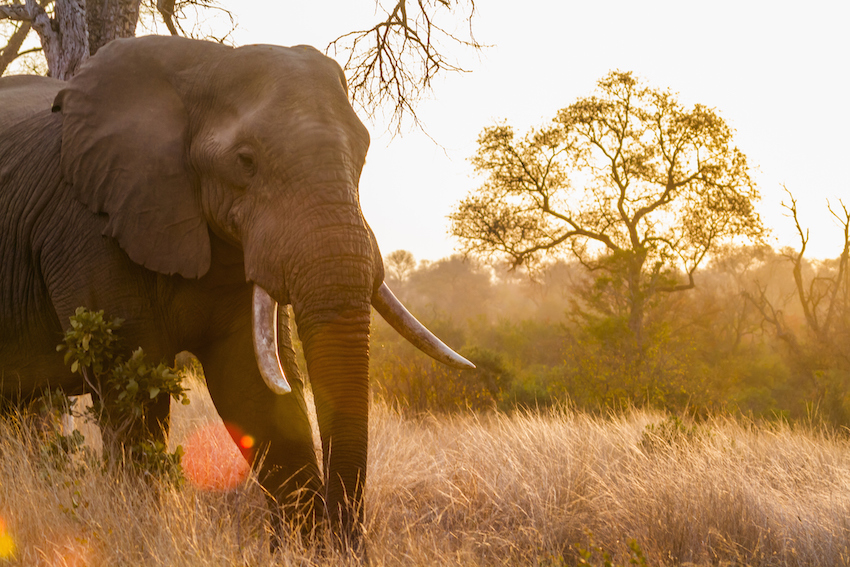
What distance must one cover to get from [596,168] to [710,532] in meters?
17.2

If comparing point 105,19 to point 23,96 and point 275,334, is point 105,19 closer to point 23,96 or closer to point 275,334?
point 23,96

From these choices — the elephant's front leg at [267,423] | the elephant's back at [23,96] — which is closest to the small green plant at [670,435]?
A: the elephant's front leg at [267,423]

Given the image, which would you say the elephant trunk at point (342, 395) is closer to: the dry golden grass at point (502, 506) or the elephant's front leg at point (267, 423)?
the dry golden grass at point (502, 506)

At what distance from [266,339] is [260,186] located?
0.71m

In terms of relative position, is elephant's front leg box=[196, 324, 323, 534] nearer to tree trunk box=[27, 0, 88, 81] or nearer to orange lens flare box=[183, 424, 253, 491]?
orange lens flare box=[183, 424, 253, 491]

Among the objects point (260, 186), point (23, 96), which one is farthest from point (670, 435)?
point (23, 96)

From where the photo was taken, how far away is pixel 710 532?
4.16m

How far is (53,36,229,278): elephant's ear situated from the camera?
371 centimetres

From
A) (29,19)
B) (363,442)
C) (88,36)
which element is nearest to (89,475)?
(363,442)

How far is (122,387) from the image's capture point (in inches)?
150

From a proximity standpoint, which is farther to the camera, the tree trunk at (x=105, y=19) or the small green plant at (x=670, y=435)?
the tree trunk at (x=105, y=19)

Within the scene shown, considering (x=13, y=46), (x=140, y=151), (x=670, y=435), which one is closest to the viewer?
(x=140, y=151)

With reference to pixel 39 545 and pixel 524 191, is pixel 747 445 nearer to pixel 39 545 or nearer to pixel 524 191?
pixel 39 545

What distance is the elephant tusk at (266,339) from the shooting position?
338 cm
